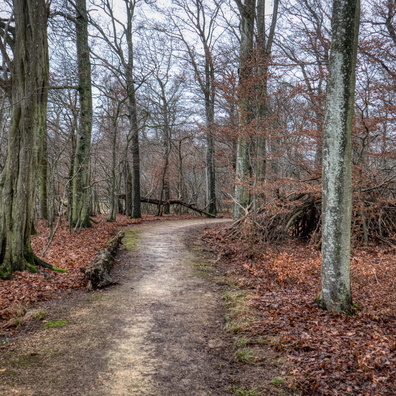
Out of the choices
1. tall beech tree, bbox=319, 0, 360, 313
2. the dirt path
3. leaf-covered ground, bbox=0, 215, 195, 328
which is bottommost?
the dirt path

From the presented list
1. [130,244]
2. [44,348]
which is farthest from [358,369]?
[130,244]

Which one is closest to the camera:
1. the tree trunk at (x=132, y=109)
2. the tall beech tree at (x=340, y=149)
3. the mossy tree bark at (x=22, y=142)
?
the tall beech tree at (x=340, y=149)

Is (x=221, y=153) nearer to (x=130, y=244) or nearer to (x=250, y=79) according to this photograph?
(x=250, y=79)

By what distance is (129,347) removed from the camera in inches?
169

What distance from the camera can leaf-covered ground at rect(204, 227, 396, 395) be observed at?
3506 mm

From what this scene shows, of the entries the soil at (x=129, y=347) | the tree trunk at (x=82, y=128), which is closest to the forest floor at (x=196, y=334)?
the soil at (x=129, y=347)

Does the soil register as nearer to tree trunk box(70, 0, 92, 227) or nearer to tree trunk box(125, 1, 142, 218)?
tree trunk box(70, 0, 92, 227)

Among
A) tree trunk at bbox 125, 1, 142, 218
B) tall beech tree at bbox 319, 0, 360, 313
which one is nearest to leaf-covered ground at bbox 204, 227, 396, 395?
tall beech tree at bbox 319, 0, 360, 313

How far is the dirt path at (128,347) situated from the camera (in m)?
3.45

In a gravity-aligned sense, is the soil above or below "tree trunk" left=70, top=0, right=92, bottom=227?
below

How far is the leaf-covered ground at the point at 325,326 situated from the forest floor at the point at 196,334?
2 centimetres

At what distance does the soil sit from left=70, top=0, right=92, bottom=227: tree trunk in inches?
315

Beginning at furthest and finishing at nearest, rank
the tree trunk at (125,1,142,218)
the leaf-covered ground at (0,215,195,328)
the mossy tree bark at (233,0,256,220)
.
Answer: the tree trunk at (125,1,142,218) → the mossy tree bark at (233,0,256,220) → the leaf-covered ground at (0,215,195,328)

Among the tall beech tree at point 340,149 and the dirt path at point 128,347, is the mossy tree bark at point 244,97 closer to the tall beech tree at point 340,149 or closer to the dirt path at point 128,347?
the tall beech tree at point 340,149
